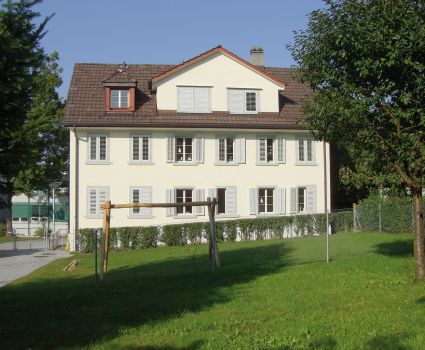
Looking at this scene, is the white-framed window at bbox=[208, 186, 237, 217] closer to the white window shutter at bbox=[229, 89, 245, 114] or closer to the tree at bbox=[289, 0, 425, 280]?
the white window shutter at bbox=[229, 89, 245, 114]

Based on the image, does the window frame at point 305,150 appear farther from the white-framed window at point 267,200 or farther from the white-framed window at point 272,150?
the white-framed window at point 267,200

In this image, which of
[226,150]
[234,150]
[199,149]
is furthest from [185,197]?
[234,150]

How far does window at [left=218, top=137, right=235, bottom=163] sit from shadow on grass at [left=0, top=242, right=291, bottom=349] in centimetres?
1272

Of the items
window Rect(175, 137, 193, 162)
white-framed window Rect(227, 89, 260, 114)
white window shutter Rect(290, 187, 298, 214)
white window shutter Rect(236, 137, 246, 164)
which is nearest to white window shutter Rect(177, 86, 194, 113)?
window Rect(175, 137, 193, 162)

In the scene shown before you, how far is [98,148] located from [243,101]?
7927 mm

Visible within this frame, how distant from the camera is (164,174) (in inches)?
1102

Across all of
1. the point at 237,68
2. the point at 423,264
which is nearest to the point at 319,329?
the point at 423,264

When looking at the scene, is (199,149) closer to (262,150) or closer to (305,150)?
(262,150)

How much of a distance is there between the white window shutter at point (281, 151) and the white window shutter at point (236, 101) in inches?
102

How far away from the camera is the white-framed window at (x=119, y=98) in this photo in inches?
1120

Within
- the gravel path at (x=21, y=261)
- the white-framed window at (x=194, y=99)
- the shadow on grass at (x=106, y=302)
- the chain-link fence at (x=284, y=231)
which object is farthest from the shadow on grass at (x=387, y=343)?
the white-framed window at (x=194, y=99)

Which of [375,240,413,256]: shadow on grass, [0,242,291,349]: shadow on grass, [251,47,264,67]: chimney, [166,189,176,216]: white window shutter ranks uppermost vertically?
[251,47,264,67]: chimney

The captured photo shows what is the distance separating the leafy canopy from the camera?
34.1ft

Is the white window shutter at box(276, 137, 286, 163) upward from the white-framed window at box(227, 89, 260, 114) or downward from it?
downward
